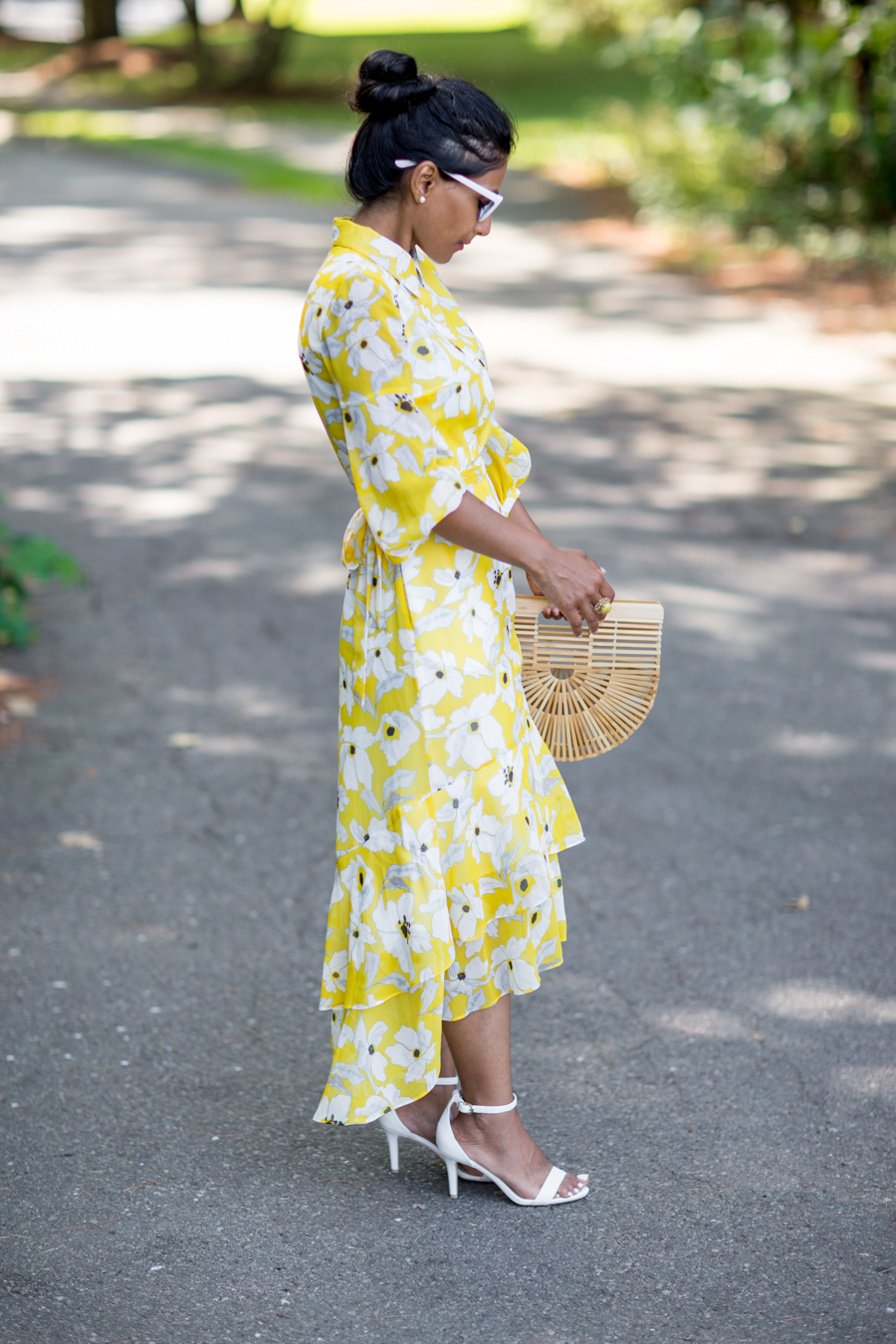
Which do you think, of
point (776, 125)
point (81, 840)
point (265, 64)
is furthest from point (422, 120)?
point (265, 64)

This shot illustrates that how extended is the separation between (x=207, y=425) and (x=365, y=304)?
21.5 ft

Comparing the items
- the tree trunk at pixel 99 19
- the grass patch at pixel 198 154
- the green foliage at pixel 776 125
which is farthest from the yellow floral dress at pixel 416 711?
the tree trunk at pixel 99 19

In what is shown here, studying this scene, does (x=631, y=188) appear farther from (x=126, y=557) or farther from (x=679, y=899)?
(x=679, y=899)

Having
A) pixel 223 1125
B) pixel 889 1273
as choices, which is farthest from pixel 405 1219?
pixel 889 1273

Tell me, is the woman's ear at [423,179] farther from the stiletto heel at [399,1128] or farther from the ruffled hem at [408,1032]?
the stiletto heel at [399,1128]

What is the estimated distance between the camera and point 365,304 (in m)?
2.38

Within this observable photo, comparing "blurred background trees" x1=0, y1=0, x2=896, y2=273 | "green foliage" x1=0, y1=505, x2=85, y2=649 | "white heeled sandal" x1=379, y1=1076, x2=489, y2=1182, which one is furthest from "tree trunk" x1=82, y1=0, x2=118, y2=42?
"white heeled sandal" x1=379, y1=1076, x2=489, y2=1182

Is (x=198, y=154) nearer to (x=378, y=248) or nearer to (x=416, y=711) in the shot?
(x=378, y=248)

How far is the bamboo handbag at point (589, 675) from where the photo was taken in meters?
2.77

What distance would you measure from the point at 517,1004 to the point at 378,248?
194 centimetres

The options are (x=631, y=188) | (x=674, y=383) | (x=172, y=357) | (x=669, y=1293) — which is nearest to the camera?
(x=669, y=1293)

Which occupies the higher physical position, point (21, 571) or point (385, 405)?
point (385, 405)

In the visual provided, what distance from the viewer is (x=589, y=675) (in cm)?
284

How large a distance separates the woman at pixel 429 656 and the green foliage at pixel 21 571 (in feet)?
8.98
